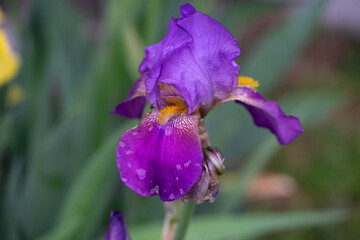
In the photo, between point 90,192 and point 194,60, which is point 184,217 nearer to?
point 194,60

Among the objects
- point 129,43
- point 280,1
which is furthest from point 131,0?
point 280,1

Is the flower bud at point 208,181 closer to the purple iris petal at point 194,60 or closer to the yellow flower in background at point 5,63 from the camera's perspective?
the purple iris petal at point 194,60

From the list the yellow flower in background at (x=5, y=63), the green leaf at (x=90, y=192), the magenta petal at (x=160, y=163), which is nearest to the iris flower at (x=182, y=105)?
the magenta petal at (x=160, y=163)

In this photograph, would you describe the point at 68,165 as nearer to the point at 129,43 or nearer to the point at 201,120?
the point at 129,43

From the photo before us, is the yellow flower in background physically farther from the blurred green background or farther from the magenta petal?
the magenta petal

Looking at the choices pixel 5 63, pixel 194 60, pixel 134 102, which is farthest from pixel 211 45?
pixel 5 63

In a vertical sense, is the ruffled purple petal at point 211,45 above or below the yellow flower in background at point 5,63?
above
